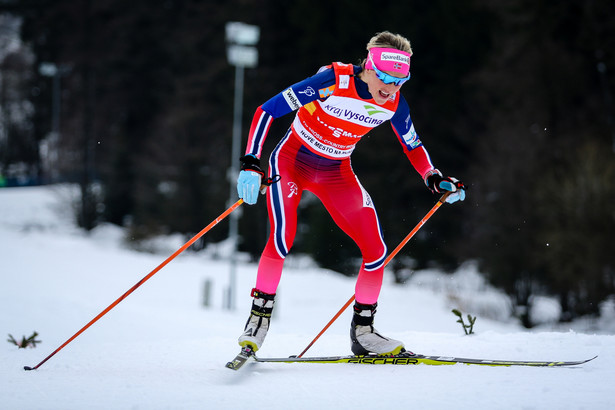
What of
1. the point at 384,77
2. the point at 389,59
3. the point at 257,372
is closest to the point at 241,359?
the point at 257,372

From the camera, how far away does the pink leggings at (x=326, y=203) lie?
3742 millimetres

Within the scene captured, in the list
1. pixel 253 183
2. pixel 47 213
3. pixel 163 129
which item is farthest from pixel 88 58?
pixel 253 183

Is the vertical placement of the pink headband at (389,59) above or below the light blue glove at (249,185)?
above

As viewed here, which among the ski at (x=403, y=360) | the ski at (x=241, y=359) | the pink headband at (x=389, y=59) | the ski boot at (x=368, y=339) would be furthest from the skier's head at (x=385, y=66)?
the ski at (x=241, y=359)

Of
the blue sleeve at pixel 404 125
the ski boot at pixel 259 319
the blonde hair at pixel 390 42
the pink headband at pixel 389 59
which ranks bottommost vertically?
the ski boot at pixel 259 319

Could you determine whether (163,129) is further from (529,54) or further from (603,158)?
(603,158)

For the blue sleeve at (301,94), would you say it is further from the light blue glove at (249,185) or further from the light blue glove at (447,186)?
the light blue glove at (447,186)

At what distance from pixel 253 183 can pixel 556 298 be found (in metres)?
16.6

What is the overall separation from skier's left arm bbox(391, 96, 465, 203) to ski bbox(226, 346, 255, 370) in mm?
1685

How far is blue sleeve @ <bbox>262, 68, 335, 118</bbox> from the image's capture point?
3.65 m

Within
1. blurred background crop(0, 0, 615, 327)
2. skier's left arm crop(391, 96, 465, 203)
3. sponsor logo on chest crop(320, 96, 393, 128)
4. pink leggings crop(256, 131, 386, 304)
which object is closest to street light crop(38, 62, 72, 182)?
blurred background crop(0, 0, 615, 327)

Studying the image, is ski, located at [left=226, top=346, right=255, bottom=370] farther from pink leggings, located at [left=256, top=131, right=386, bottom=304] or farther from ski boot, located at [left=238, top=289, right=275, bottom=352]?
pink leggings, located at [left=256, top=131, right=386, bottom=304]

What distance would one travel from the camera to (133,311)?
1027 centimetres

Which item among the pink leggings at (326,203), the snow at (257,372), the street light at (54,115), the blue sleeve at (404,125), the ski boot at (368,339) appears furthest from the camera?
the street light at (54,115)
